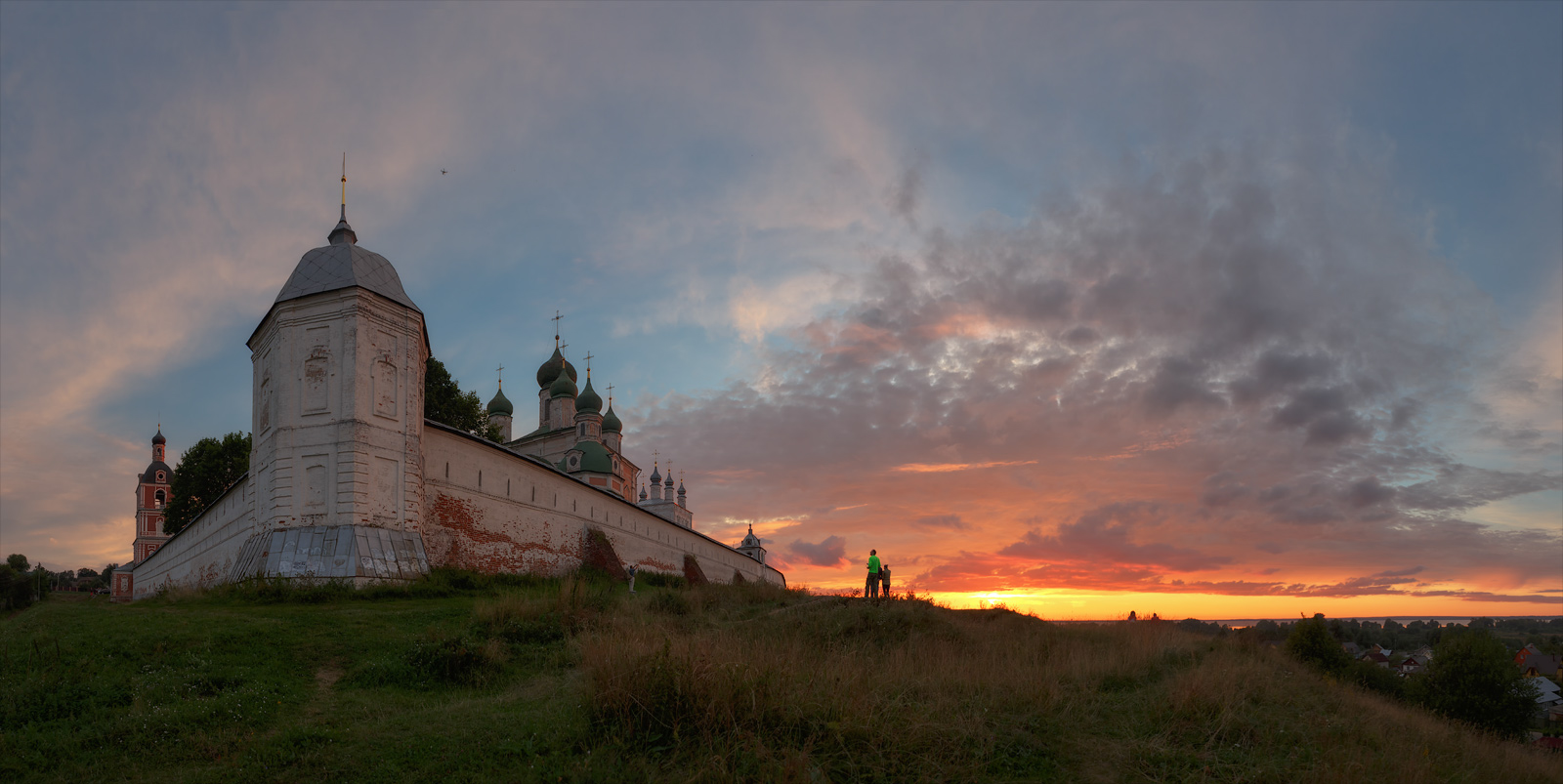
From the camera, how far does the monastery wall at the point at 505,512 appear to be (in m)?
21.0

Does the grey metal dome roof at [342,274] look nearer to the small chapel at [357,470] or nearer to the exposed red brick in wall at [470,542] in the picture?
the small chapel at [357,470]

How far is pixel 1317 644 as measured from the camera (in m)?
27.7

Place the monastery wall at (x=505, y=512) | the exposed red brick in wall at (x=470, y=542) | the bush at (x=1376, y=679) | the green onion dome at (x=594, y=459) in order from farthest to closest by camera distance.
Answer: the green onion dome at (x=594, y=459), the bush at (x=1376, y=679), the monastery wall at (x=505, y=512), the exposed red brick in wall at (x=470, y=542)

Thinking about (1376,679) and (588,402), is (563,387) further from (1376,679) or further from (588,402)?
(1376,679)

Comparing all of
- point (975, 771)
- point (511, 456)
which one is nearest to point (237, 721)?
point (975, 771)

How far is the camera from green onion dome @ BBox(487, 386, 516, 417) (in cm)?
4997

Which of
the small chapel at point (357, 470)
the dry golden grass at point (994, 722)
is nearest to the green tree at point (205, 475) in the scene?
the small chapel at point (357, 470)

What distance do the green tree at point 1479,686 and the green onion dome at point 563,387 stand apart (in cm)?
4246

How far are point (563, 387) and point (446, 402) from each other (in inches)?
475

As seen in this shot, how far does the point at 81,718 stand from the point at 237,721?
1.62 metres

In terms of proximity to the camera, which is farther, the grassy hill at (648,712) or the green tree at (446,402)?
the green tree at (446,402)

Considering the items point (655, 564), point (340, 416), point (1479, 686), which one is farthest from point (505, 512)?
point (1479, 686)

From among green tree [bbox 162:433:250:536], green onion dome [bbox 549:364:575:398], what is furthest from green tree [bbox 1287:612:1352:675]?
green tree [bbox 162:433:250:536]

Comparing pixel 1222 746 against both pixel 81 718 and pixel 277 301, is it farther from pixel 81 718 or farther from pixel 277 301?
pixel 277 301
